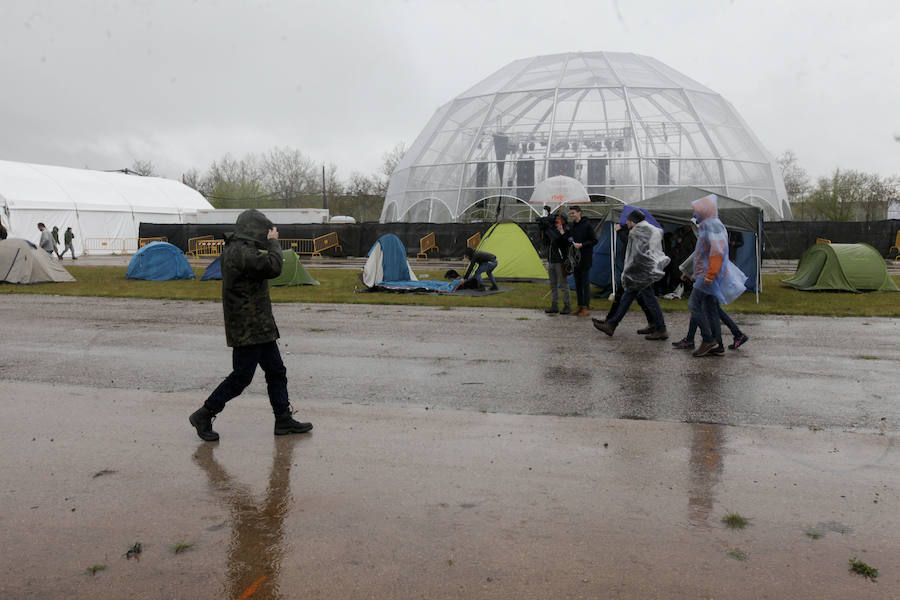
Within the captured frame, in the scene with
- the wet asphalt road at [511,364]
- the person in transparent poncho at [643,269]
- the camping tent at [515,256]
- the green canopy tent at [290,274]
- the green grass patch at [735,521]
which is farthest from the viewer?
the camping tent at [515,256]

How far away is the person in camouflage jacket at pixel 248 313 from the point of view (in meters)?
4.62

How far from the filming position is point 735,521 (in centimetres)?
337

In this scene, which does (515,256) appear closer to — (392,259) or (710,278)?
(392,259)

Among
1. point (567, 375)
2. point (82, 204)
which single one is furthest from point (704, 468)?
point (82, 204)

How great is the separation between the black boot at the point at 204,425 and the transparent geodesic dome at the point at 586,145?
949 inches

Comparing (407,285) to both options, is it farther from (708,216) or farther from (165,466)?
(165,466)

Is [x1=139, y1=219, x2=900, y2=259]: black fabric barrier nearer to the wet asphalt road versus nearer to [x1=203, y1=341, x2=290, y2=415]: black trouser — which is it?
the wet asphalt road

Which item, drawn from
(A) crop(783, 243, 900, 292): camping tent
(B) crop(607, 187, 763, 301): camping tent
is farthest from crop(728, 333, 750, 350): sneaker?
(A) crop(783, 243, 900, 292): camping tent

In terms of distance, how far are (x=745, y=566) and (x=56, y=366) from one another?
685 cm

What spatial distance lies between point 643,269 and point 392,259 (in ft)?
26.5

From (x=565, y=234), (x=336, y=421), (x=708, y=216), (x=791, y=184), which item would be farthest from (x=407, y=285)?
(x=791, y=184)

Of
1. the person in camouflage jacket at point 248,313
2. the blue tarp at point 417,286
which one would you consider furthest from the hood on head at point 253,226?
the blue tarp at point 417,286

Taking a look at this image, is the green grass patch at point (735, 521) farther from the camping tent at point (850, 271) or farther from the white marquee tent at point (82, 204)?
the white marquee tent at point (82, 204)

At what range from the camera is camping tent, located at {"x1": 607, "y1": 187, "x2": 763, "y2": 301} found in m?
13.2
